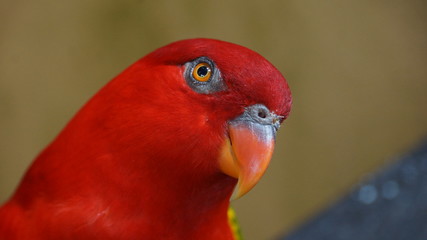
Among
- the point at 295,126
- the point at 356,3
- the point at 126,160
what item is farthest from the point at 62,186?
the point at 356,3

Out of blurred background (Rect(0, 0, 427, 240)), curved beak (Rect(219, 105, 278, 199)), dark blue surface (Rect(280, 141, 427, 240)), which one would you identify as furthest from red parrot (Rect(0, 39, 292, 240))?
dark blue surface (Rect(280, 141, 427, 240))

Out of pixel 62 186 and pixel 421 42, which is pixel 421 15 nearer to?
pixel 421 42

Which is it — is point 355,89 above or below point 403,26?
below

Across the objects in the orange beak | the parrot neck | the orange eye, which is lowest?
the parrot neck

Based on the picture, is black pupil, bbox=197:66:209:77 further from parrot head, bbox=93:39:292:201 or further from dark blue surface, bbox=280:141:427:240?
dark blue surface, bbox=280:141:427:240

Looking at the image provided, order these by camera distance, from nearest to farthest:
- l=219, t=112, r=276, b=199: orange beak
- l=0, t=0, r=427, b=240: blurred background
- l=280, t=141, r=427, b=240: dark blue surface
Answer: l=219, t=112, r=276, b=199: orange beak
l=0, t=0, r=427, b=240: blurred background
l=280, t=141, r=427, b=240: dark blue surface

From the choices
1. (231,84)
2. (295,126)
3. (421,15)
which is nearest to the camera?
(231,84)

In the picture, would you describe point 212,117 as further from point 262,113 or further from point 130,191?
point 130,191

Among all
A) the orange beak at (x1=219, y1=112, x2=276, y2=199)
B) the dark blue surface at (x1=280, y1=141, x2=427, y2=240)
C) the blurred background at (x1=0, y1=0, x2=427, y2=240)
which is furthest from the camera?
the dark blue surface at (x1=280, y1=141, x2=427, y2=240)
